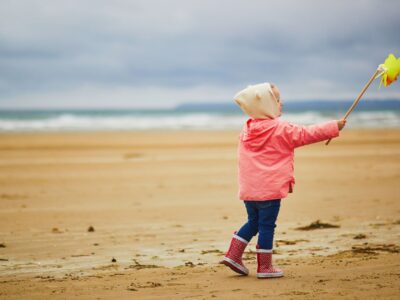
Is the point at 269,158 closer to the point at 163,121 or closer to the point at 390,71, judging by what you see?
the point at 390,71

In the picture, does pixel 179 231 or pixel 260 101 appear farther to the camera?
pixel 179 231

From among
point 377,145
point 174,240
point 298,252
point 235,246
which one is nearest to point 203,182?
point 174,240

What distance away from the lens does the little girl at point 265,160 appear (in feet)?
15.5

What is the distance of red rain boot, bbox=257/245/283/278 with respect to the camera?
188 inches

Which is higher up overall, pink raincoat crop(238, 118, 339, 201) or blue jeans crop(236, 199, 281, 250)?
pink raincoat crop(238, 118, 339, 201)

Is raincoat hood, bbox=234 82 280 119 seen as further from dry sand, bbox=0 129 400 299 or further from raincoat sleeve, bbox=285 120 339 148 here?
dry sand, bbox=0 129 400 299

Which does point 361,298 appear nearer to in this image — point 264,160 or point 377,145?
point 264,160

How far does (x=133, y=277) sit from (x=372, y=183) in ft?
25.4


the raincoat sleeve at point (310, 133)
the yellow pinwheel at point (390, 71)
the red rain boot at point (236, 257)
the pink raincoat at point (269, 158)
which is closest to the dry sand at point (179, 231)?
the red rain boot at point (236, 257)

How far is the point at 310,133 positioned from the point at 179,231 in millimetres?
3154

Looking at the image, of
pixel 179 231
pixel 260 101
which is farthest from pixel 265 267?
pixel 179 231

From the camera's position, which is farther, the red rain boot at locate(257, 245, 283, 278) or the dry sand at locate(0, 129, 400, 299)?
the red rain boot at locate(257, 245, 283, 278)

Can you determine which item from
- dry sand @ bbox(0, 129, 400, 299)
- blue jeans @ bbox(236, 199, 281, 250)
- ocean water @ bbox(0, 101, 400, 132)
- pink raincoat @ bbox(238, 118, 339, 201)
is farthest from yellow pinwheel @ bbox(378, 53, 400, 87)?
ocean water @ bbox(0, 101, 400, 132)

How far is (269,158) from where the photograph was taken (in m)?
4.77
